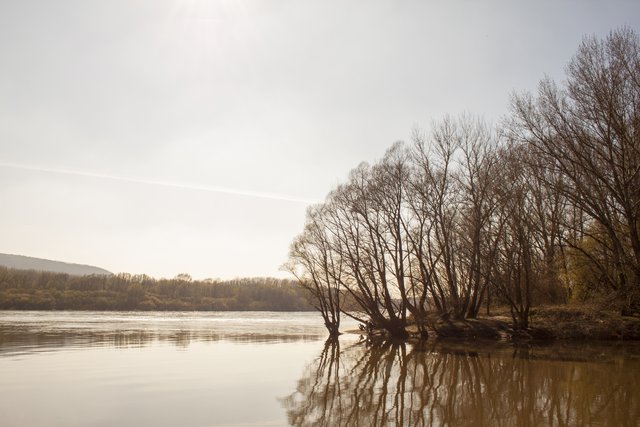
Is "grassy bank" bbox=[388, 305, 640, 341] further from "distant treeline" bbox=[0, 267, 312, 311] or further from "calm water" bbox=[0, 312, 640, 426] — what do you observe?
"distant treeline" bbox=[0, 267, 312, 311]

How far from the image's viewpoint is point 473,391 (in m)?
12.6


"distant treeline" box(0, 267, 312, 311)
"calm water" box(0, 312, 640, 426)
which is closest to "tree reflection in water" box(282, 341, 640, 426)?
"calm water" box(0, 312, 640, 426)

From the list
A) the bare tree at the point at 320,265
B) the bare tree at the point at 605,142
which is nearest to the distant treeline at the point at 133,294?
the bare tree at the point at 320,265

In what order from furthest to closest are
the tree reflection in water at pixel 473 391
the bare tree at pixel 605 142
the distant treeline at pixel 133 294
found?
the distant treeline at pixel 133 294 < the bare tree at pixel 605 142 < the tree reflection in water at pixel 473 391

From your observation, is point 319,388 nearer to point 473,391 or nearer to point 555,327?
point 473,391

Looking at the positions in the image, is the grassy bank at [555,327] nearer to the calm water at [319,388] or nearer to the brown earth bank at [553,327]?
the brown earth bank at [553,327]

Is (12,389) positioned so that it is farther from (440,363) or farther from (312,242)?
(312,242)

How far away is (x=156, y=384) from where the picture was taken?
44.9 ft

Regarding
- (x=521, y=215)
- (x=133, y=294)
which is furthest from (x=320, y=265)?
(x=133, y=294)

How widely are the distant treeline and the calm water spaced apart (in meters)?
71.8

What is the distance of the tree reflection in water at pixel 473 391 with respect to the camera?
965cm

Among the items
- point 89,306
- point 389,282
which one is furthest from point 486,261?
point 89,306

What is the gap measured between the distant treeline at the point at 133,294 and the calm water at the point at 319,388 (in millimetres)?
71765

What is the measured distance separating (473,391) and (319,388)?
415cm
